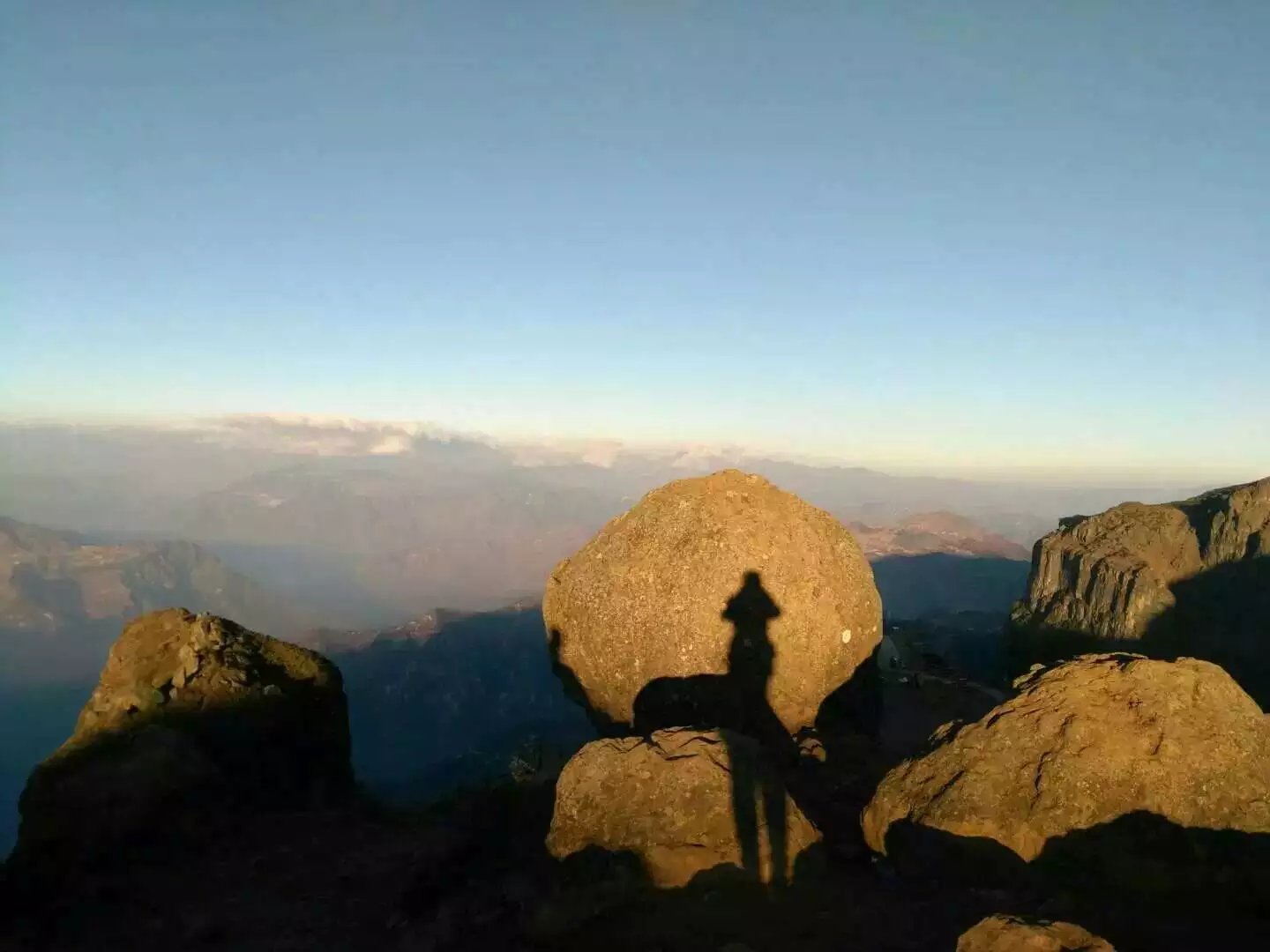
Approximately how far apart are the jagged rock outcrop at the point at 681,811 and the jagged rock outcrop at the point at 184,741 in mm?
8507

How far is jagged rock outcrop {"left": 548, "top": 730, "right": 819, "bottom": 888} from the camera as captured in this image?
1051 cm

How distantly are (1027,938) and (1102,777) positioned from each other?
4.68 m

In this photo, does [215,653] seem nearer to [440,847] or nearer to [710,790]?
[440,847]

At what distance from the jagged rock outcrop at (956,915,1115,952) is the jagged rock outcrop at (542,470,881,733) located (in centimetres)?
1043

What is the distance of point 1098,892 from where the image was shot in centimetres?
934

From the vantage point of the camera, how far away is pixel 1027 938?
6.56 metres

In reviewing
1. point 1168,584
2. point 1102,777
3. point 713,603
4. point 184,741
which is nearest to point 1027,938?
point 1102,777

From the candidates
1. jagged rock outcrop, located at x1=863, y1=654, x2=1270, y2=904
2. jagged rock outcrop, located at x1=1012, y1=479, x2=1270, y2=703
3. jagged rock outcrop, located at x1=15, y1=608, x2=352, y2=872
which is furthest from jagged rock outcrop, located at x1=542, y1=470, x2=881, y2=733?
jagged rock outcrop, located at x1=1012, y1=479, x2=1270, y2=703

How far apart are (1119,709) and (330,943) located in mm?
12788

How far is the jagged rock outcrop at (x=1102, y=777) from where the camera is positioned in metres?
9.61

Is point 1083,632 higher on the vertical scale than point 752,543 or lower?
lower

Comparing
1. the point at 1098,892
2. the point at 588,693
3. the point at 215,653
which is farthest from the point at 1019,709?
the point at 215,653

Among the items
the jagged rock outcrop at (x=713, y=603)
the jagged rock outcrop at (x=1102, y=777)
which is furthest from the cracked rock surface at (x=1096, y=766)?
the jagged rock outcrop at (x=713, y=603)

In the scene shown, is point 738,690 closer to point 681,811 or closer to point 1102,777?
point 681,811
